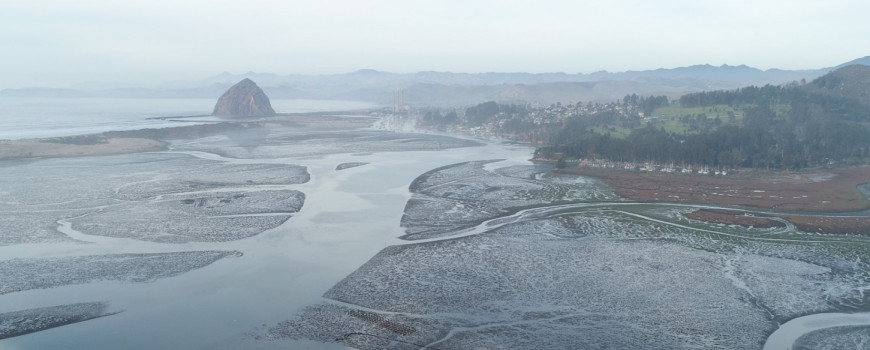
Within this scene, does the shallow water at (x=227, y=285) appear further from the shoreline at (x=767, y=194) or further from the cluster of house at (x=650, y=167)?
the cluster of house at (x=650, y=167)

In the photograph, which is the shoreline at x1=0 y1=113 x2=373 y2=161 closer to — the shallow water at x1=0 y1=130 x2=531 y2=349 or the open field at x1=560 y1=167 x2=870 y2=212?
the shallow water at x1=0 y1=130 x2=531 y2=349

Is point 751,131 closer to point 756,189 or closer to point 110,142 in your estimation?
point 756,189

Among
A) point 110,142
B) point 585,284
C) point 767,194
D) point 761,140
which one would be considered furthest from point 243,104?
point 585,284

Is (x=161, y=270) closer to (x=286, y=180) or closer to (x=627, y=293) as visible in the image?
(x=627, y=293)

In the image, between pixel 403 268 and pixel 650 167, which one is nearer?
pixel 403 268

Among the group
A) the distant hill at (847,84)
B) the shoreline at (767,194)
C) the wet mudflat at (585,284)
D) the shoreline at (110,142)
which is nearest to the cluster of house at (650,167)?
the shoreline at (767,194)

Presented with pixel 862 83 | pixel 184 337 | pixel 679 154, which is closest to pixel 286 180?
pixel 184 337
